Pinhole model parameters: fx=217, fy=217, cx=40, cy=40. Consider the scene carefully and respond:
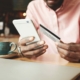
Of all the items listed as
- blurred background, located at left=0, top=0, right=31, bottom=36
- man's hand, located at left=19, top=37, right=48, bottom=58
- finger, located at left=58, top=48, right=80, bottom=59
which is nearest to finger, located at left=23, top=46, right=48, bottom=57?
man's hand, located at left=19, top=37, right=48, bottom=58

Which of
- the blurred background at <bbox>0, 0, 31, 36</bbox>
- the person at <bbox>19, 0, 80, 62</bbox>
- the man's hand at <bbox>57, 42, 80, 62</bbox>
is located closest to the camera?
the man's hand at <bbox>57, 42, 80, 62</bbox>

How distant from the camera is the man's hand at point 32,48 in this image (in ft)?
3.22

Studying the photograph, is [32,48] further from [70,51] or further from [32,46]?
[70,51]

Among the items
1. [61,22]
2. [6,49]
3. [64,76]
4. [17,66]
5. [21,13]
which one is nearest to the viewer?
A: [64,76]

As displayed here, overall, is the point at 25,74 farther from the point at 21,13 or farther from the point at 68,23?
the point at 21,13

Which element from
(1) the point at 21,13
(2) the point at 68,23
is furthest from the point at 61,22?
(1) the point at 21,13

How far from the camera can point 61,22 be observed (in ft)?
4.51

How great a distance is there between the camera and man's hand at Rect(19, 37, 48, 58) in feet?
3.22

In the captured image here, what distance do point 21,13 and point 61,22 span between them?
4.15 feet

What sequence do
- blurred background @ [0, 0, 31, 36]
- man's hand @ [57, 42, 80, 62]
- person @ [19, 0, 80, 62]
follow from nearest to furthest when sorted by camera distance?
man's hand @ [57, 42, 80, 62]
person @ [19, 0, 80, 62]
blurred background @ [0, 0, 31, 36]

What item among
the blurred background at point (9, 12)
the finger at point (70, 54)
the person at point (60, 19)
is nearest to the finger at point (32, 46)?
the finger at point (70, 54)

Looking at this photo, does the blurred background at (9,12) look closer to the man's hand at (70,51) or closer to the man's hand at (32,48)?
the man's hand at (32,48)

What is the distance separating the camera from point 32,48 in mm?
1004

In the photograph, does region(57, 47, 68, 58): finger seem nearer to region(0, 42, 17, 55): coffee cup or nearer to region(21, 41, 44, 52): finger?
region(21, 41, 44, 52): finger
